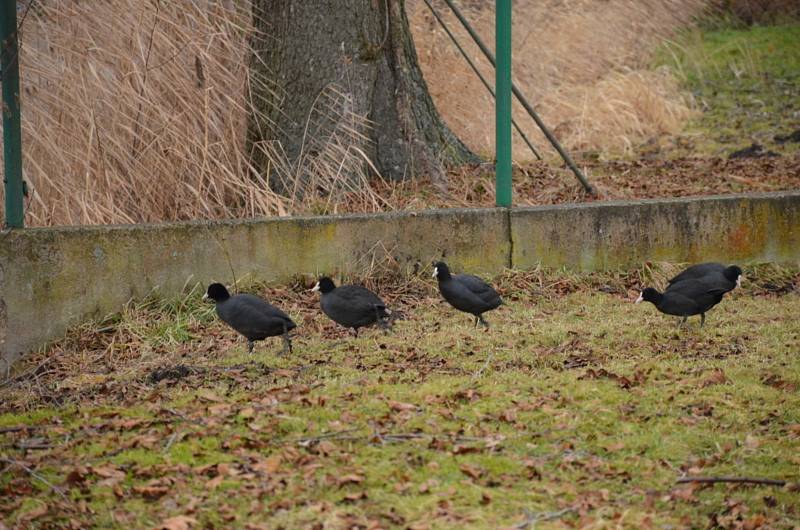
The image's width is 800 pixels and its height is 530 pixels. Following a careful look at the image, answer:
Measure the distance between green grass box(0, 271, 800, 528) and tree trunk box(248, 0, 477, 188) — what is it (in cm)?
247

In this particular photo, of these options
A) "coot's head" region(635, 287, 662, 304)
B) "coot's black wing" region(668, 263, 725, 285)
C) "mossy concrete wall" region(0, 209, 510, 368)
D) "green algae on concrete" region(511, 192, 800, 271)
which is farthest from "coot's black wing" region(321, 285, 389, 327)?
"coot's black wing" region(668, 263, 725, 285)

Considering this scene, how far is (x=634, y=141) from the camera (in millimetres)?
14383

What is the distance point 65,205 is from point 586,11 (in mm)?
11513

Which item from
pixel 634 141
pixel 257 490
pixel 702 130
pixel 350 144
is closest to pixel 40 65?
pixel 350 144

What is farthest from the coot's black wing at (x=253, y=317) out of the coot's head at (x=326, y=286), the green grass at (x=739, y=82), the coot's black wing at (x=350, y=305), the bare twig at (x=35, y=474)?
the green grass at (x=739, y=82)

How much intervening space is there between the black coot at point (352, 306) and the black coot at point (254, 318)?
1.08 feet

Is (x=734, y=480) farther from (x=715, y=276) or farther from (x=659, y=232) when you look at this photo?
(x=659, y=232)

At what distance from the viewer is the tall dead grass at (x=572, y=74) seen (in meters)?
13.2

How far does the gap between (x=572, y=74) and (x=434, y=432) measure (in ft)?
39.4

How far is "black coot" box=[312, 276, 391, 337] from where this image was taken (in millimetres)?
7176

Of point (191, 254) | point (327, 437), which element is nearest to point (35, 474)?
point (327, 437)

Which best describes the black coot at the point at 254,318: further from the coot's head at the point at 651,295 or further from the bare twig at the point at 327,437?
the coot's head at the point at 651,295

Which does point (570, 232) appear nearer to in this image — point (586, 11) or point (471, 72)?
point (471, 72)

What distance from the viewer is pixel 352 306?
7.18 m
